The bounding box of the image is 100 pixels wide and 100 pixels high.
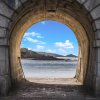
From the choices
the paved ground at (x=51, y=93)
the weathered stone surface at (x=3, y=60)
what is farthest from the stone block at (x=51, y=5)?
the paved ground at (x=51, y=93)

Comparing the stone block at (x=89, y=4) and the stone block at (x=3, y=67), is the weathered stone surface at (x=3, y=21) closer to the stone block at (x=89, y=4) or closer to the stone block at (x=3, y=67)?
the stone block at (x=3, y=67)

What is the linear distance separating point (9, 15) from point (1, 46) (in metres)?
1.49

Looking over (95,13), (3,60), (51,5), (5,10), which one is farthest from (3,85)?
(51,5)

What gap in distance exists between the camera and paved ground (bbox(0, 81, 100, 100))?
58.4ft

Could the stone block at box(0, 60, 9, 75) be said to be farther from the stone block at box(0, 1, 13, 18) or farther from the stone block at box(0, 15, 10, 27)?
the stone block at box(0, 1, 13, 18)

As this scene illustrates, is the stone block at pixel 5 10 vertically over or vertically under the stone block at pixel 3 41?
over

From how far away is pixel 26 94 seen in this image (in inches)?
749

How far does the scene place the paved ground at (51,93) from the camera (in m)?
17.8

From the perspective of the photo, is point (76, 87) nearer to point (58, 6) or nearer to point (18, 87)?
point (18, 87)

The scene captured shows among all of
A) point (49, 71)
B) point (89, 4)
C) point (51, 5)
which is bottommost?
point (49, 71)

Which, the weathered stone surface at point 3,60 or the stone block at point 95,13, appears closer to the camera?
the stone block at point 95,13

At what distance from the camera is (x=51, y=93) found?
1923 centimetres

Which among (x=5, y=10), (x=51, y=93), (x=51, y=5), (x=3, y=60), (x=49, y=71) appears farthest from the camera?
(x=49, y=71)

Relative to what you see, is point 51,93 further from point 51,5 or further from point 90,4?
point 51,5
